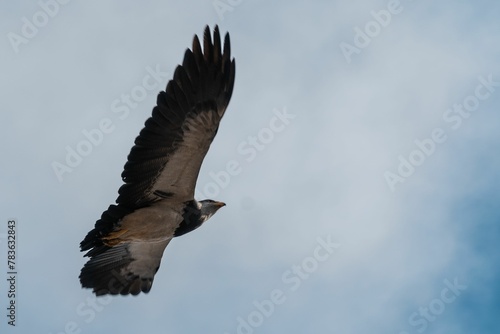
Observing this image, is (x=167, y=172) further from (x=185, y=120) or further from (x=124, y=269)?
(x=124, y=269)

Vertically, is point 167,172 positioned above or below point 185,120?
below

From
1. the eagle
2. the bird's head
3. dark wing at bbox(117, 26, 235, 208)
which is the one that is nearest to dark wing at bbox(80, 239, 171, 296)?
the eagle

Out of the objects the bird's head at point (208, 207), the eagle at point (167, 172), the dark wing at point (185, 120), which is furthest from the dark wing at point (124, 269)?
the dark wing at point (185, 120)

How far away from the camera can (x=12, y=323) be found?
19.1 m

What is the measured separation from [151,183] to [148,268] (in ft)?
8.31

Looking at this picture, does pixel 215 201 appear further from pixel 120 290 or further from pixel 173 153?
pixel 120 290

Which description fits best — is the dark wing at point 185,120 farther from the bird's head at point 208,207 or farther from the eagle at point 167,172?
the bird's head at point 208,207

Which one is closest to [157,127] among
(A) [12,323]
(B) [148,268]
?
(B) [148,268]

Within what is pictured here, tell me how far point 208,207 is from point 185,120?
7.21ft

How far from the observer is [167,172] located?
57.9ft

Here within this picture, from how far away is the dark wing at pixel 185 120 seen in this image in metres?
17.0

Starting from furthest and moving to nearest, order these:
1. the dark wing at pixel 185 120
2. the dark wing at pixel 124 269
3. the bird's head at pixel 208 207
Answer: the dark wing at pixel 124 269 → the bird's head at pixel 208 207 → the dark wing at pixel 185 120

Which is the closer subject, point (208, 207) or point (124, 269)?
point (208, 207)

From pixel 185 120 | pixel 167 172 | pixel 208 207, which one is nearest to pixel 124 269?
pixel 208 207
